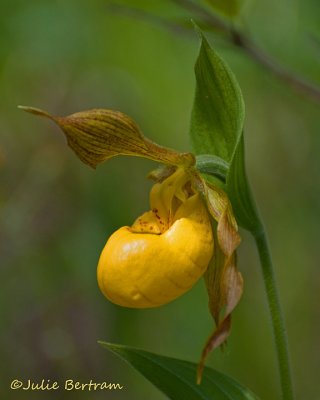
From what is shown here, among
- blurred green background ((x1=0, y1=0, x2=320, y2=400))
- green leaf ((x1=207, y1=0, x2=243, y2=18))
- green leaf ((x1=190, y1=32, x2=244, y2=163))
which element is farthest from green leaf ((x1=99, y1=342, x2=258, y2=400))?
blurred green background ((x1=0, y1=0, x2=320, y2=400))

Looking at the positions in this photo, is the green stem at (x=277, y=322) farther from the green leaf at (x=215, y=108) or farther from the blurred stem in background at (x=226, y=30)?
the blurred stem in background at (x=226, y=30)

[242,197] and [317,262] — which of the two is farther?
[317,262]

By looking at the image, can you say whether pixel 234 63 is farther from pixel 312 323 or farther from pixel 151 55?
pixel 312 323

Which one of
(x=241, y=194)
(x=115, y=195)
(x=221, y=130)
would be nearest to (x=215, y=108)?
(x=221, y=130)

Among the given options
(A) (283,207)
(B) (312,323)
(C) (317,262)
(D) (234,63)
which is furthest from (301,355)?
(D) (234,63)

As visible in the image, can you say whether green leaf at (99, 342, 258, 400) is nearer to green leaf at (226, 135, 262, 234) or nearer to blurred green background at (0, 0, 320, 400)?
green leaf at (226, 135, 262, 234)

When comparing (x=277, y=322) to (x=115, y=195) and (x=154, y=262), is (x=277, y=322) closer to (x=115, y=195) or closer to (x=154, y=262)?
(x=154, y=262)

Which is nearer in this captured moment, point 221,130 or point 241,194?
point 241,194
